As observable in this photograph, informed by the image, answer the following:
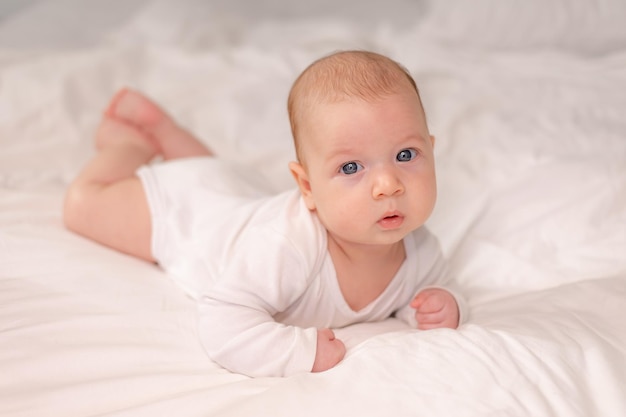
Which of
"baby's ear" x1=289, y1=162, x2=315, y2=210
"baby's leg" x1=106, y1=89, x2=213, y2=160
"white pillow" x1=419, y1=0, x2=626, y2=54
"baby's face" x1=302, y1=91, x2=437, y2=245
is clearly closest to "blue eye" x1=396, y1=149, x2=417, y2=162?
"baby's face" x1=302, y1=91, x2=437, y2=245

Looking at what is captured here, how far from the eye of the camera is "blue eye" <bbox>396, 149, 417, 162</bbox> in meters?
1.09

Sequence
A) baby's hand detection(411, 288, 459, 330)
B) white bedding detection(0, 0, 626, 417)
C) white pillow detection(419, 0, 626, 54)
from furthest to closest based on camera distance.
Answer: white pillow detection(419, 0, 626, 54) → baby's hand detection(411, 288, 459, 330) → white bedding detection(0, 0, 626, 417)

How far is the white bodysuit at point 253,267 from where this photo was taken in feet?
3.48

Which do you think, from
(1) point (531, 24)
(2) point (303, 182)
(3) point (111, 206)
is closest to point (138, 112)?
(3) point (111, 206)

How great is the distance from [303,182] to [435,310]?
285 millimetres

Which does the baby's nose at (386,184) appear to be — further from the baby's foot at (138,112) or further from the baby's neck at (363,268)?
the baby's foot at (138,112)

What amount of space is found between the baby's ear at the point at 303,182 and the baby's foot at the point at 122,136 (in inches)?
23.5

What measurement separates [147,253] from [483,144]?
2.53 ft

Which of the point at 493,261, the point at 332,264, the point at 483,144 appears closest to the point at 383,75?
the point at 332,264

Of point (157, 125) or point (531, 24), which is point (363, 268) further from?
point (531, 24)

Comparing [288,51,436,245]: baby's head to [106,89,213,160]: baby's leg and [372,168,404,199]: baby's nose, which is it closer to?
[372,168,404,199]: baby's nose

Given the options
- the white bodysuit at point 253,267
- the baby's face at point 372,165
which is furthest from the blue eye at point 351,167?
the white bodysuit at point 253,267

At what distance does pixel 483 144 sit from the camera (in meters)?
1.70

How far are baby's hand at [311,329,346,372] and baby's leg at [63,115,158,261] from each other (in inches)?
18.0
